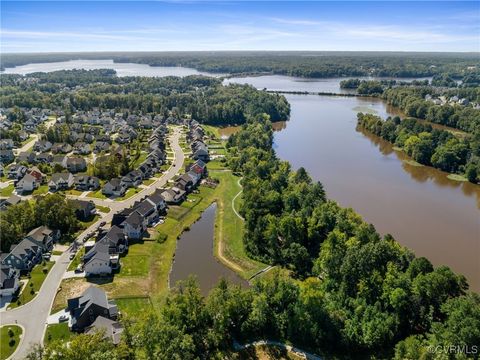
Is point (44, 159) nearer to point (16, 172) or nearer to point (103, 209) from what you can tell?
point (16, 172)

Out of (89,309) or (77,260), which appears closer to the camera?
(89,309)

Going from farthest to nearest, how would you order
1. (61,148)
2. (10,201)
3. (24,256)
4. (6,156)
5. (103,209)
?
1. (61,148)
2. (6,156)
3. (103,209)
4. (10,201)
5. (24,256)

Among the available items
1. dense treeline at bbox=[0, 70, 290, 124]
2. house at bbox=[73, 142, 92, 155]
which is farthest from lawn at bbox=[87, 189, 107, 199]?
dense treeline at bbox=[0, 70, 290, 124]

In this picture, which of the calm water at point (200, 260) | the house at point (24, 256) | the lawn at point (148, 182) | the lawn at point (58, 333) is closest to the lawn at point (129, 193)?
the lawn at point (148, 182)

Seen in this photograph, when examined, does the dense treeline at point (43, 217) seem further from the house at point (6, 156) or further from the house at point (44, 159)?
the house at point (6, 156)

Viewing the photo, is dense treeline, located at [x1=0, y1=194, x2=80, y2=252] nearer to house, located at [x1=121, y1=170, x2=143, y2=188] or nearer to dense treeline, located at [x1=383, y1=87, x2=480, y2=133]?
house, located at [x1=121, y1=170, x2=143, y2=188]

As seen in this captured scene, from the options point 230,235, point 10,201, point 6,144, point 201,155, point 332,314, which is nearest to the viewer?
point 332,314

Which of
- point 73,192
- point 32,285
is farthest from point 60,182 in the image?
point 32,285
